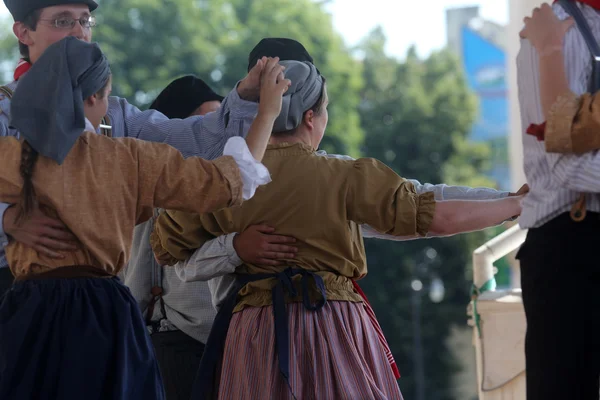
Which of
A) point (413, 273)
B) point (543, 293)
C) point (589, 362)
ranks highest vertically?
point (543, 293)

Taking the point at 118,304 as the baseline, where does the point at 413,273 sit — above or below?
below

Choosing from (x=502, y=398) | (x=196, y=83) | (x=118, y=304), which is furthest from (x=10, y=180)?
(x=502, y=398)

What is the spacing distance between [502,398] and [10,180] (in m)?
2.67

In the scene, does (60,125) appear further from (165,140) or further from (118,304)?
(165,140)

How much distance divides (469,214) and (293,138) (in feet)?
1.94

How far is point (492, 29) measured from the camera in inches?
2196

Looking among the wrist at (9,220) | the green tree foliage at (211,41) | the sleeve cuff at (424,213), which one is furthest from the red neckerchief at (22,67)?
the green tree foliage at (211,41)

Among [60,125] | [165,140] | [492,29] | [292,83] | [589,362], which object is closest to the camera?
[589,362]

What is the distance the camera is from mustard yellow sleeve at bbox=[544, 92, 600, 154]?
8.18ft

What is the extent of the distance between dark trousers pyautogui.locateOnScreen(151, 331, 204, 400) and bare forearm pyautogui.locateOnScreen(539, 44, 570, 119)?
6.17 feet

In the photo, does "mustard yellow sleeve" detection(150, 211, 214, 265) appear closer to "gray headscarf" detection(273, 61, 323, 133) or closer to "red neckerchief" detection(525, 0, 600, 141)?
"gray headscarf" detection(273, 61, 323, 133)

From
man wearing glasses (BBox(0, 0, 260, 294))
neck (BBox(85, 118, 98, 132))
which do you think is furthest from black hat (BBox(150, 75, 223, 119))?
neck (BBox(85, 118, 98, 132))

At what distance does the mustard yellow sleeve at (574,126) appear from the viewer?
2492mm

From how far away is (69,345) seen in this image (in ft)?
9.15
